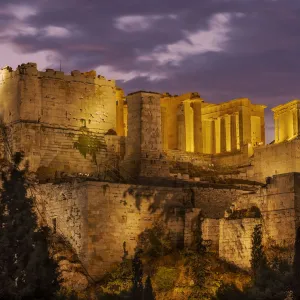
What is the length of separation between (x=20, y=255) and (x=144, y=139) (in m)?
20.9

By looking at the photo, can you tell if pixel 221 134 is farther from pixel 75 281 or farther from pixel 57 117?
pixel 75 281

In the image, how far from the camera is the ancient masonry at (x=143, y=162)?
186ft

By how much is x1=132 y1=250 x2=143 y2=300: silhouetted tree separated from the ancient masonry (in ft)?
4.26

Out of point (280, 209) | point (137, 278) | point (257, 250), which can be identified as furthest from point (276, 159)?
point (137, 278)

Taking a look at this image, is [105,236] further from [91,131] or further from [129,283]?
[91,131]

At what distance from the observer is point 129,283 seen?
185 feet

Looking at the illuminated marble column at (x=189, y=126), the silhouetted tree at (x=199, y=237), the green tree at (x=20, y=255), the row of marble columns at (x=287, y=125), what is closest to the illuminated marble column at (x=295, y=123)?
the row of marble columns at (x=287, y=125)

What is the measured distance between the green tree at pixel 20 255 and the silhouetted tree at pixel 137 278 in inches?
287

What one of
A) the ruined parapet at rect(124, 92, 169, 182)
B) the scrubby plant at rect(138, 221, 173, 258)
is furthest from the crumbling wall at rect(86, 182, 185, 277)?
the ruined parapet at rect(124, 92, 169, 182)

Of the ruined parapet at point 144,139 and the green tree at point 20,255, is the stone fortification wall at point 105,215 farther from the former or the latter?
the green tree at point 20,255

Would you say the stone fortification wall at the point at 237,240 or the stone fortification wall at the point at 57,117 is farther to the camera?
the stone fortification wall at the point at 57,117

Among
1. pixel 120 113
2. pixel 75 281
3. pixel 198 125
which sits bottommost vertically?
pixel 75 281

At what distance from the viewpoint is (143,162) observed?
66438mm

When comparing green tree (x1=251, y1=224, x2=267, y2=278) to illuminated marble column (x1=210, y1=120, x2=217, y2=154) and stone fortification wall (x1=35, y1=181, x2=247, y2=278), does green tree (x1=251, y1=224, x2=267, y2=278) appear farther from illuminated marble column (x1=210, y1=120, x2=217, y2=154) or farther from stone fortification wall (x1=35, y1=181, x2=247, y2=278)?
illuminated marble column (x1=210, y1=120, x2=217, y2=154)
